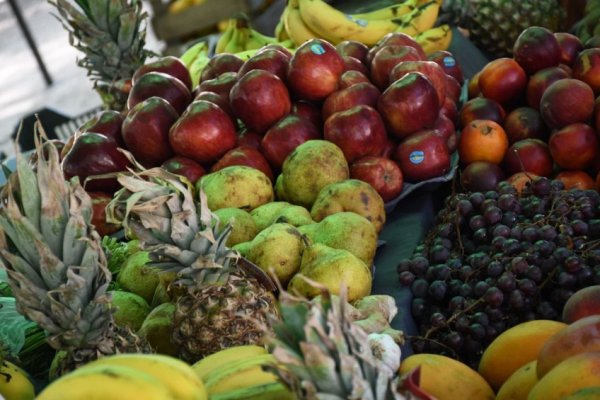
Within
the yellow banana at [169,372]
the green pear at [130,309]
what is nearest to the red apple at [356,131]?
the green pear at [130,309]

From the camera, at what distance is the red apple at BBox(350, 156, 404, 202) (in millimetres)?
2336

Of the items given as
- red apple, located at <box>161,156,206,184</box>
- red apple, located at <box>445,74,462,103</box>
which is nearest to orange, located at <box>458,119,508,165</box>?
red apple, located at <box>445,74,462,103</box>

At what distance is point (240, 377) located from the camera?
987 millimetres

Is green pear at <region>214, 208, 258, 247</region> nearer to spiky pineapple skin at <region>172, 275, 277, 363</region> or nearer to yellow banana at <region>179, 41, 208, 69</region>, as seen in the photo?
spiky pineapple skin at <region>172, 275, 277, 363</region>

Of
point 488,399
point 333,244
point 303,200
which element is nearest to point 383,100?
point 303,200

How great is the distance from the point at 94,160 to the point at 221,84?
2.11 feet

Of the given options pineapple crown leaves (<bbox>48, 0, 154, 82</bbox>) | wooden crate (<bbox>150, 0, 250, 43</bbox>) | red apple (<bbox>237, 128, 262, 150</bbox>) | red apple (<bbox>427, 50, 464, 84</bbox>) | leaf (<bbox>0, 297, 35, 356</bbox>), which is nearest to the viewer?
leaf (<bbox>0, 297, 35, 356</bbox>)

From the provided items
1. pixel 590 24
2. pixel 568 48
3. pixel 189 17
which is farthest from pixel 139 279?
pixel 189 17

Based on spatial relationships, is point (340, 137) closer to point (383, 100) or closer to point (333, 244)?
point (383, 100)

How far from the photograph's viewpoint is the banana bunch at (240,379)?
0.90m

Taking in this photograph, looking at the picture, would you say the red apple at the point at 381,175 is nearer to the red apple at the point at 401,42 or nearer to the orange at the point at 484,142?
the orange at the point at 484,142

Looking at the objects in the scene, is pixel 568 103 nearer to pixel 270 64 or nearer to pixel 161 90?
pixel 270 64

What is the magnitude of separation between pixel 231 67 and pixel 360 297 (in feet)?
5.16

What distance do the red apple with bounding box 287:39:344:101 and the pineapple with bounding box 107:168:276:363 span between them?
120 cm
